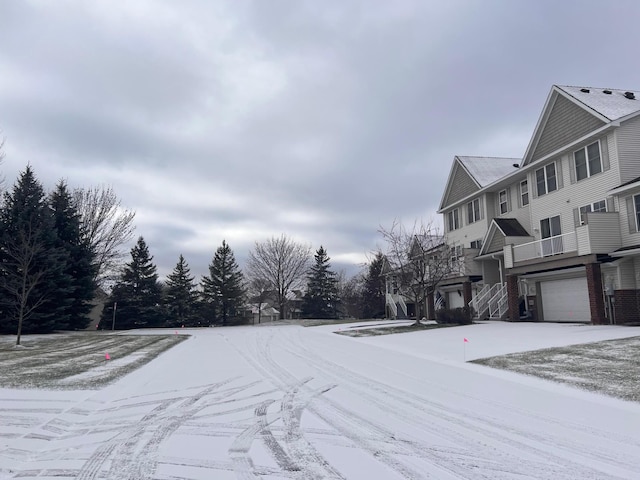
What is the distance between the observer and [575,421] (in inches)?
249

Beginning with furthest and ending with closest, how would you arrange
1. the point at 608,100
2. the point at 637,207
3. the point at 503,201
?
the point at 503,201, the point at 608,100, the point at 637,207

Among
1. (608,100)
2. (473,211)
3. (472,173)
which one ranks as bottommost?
(473,211)

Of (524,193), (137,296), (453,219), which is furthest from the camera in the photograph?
(137,296)

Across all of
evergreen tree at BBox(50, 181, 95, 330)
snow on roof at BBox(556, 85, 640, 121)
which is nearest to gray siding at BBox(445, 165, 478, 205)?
snow on roof at BBox(556, 85, 640, 121)

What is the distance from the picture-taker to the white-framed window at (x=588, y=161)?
2006 centimetres

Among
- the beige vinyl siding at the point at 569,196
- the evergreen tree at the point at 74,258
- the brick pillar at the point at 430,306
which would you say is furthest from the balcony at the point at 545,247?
the evergreen tree at the point at 74,258

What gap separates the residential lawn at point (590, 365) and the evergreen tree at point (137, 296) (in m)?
37.2

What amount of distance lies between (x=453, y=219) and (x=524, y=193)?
7.73 metres

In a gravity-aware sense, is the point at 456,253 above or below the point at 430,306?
above

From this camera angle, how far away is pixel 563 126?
2180 cm

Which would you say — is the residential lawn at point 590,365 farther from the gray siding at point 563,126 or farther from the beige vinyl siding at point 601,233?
the gray siding at point 563,126

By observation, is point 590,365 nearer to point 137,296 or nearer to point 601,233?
point 601,233

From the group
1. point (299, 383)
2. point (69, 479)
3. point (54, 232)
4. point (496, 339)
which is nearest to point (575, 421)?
point (299, 383)

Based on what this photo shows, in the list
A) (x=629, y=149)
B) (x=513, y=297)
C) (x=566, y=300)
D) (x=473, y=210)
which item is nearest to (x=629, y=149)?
(x=629, y=149)
